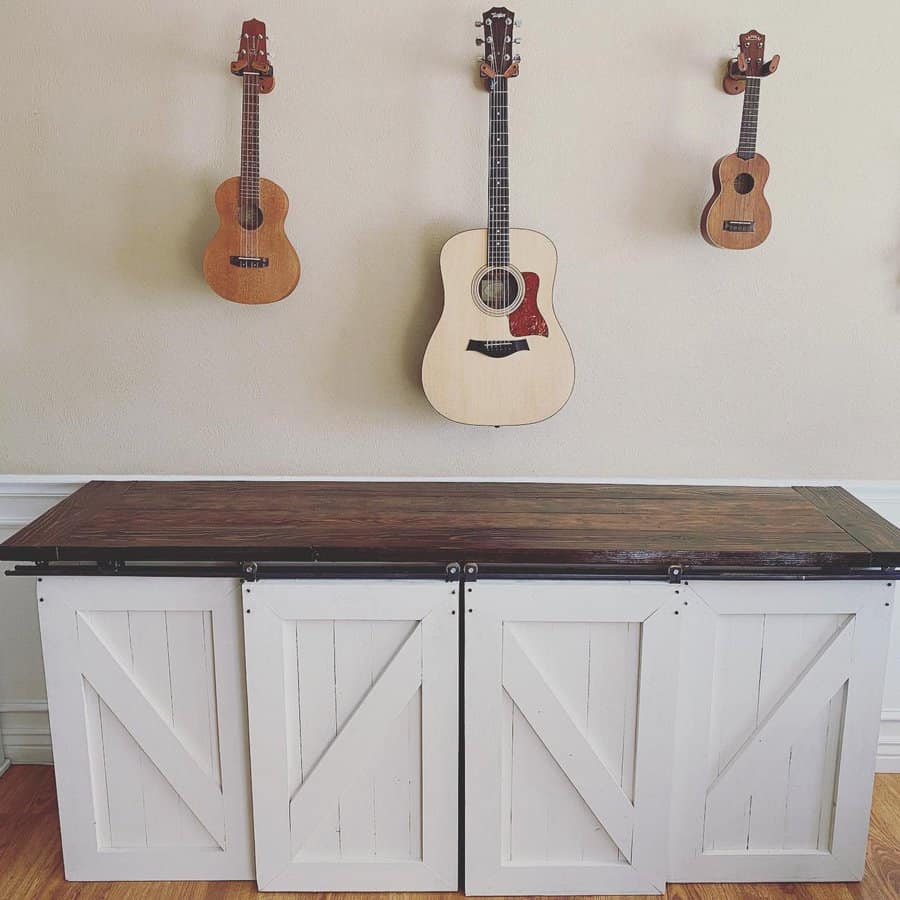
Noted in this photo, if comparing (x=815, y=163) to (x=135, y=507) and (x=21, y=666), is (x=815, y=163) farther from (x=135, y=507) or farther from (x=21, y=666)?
(x=21, y=666)

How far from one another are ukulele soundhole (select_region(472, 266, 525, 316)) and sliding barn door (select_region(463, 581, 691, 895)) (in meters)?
0.62

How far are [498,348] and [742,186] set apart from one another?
2.15 feet

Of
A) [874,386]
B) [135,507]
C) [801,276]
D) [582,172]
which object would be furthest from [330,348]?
[874,386]

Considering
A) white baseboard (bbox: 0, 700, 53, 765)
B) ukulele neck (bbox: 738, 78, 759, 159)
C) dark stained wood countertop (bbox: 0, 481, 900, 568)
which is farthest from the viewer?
white baseboard (bbox: 0, 700, 53, 765)

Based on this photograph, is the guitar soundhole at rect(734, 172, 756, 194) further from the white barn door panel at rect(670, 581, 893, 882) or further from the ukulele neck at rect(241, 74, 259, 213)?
the ukulele neck at rect(241, 74, 259, 213)

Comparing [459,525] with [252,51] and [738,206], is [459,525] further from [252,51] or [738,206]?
[252,51]

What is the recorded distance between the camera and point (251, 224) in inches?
77.2

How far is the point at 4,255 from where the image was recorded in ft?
6.88

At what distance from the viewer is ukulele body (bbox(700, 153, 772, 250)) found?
6.47 ft

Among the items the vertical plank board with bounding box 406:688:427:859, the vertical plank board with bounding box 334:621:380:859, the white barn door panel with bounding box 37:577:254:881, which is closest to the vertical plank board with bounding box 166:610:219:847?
the white barn door panel with bounding box 37:577:254:881

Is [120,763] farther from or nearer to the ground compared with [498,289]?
nearer to the ground

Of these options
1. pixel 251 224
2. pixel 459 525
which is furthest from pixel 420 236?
pixel 459 525

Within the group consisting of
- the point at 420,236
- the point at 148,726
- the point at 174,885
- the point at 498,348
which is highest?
the point at 420,236

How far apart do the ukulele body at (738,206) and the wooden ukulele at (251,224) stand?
0.94 meters
